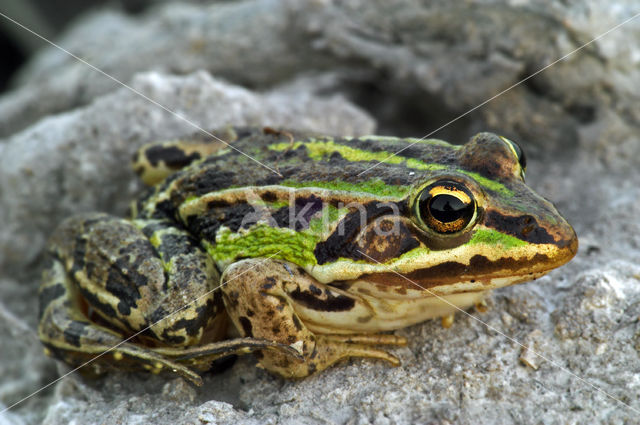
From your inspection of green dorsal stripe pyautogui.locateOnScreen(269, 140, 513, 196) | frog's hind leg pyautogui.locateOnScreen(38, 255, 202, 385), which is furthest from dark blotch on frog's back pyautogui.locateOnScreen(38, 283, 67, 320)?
green dorsal stripe pyautogui.locateOnScreen(269, 140, 513, 196)

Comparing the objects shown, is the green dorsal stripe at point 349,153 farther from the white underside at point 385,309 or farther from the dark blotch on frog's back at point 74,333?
the dark blotch on frog's back at point 74,333

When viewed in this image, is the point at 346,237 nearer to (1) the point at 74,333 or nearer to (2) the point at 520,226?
(2) the point at 520,226

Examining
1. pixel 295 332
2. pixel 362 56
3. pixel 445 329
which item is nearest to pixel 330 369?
pixel 295 332

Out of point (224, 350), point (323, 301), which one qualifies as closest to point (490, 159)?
point (323, 301)


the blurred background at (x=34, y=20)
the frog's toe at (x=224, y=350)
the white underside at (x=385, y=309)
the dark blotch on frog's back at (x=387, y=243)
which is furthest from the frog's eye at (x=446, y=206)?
the blurred background at (x=34, y=20)

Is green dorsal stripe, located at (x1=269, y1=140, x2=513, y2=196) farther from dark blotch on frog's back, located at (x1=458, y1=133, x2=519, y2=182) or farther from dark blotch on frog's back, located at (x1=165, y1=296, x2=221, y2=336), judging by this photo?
dark blotch on frog's back, located at (x1=165, y1=296, x2=221, y2=336)

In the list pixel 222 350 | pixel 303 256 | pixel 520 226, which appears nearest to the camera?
pixel 520 226
